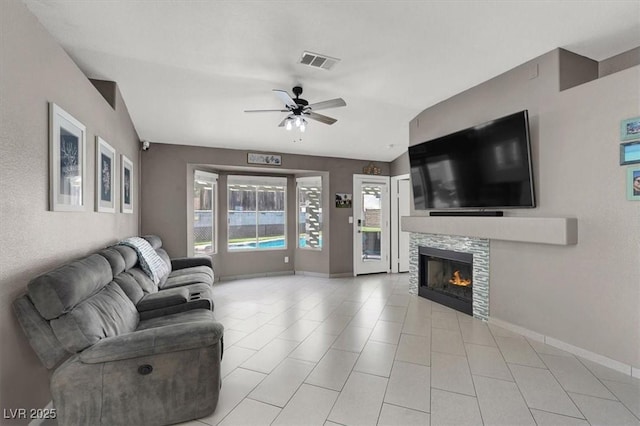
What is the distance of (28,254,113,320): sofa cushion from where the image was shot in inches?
61.3

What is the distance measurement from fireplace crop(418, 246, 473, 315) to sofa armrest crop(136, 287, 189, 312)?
3.29m

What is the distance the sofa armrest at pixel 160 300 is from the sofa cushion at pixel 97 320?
115mm

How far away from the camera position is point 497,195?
10.4 ft

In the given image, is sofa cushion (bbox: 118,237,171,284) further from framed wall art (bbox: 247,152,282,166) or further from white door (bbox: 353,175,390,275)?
white door (bbox: 353,175,390,275)

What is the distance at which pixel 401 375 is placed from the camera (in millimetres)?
2314

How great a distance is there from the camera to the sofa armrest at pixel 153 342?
163 cm

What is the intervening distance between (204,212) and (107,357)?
4.16 metres

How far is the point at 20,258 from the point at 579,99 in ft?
14.2

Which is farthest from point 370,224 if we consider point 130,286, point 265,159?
point 130,286

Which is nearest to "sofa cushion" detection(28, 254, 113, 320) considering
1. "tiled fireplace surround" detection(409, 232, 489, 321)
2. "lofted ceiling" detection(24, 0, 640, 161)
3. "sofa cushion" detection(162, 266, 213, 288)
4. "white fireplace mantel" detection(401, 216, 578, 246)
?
"sofa cushion" detection(162, 266, 213, 288)

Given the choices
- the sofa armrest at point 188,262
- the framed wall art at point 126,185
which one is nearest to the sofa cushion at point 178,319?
the framed wall art at point 126,185

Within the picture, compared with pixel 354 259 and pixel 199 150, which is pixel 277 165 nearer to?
pixel 199 150

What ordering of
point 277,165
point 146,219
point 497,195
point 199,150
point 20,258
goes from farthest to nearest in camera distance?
point 277,165 → point 199,150 → point 146,219 → point 497,195 → point 20,258

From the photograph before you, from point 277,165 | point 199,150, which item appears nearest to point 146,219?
point 199,150
